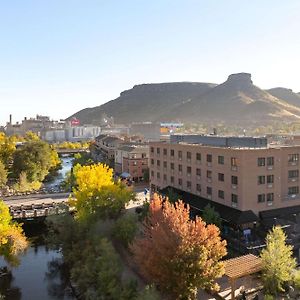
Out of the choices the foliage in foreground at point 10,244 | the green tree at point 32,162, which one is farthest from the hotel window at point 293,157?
the green tree at point 32,162

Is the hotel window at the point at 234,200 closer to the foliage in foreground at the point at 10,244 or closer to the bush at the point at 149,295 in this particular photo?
the bush at the point at 149,295

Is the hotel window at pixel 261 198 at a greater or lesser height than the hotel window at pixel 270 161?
lesser

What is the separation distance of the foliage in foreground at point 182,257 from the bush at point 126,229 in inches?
441

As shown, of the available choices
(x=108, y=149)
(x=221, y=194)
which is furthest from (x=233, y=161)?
(x=108, y=149)

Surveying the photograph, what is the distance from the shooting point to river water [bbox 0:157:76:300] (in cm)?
4022

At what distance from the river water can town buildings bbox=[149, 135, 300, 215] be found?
2285 centimetres

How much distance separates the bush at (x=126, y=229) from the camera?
145 ft

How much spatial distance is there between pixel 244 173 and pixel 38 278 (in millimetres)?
28528

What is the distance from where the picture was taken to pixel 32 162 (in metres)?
99.5

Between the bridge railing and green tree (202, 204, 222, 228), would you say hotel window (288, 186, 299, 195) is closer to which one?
green tree (202, 204, 222, 228)

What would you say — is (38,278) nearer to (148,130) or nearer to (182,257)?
(182,257)

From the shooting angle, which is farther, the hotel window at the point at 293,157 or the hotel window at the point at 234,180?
the hotel window at the point at 293,157

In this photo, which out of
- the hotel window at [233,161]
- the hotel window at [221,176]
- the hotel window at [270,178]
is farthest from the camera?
the hotel window at [221,176]

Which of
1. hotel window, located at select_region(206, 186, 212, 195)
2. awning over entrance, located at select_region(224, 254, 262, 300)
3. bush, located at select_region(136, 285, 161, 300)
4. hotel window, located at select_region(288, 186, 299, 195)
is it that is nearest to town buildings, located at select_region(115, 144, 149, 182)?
hotel window, located at select_region(206, 186, 212, 195)
